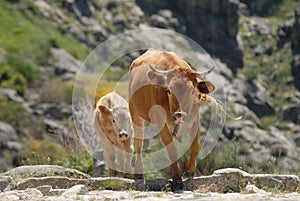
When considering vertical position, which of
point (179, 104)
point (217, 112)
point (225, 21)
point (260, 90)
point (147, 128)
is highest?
point (179, 104)

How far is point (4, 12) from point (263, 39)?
116ft

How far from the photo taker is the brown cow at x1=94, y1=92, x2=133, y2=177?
11344 millimetres

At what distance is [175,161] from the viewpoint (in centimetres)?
887

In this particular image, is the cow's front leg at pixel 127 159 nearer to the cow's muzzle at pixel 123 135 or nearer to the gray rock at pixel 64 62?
the cow's muzzle at pixel 123 135

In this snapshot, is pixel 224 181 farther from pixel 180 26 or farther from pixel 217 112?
pixel 180 26

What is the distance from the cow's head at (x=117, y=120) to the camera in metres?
11.2

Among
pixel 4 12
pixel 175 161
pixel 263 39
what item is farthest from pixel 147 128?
pixel 263 39

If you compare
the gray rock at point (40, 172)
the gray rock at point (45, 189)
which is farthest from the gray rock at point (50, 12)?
the gray rock at point (45, 189)

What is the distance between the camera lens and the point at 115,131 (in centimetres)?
1152

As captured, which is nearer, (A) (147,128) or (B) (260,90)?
(A) (147,128)

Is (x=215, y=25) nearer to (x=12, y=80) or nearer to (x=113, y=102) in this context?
(x=12, y=80)

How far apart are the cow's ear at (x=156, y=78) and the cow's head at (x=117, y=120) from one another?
223 centimetres

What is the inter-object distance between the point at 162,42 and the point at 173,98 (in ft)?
185

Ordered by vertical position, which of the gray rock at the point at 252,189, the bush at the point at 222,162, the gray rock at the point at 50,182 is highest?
the gray rock at the point at 252,189
